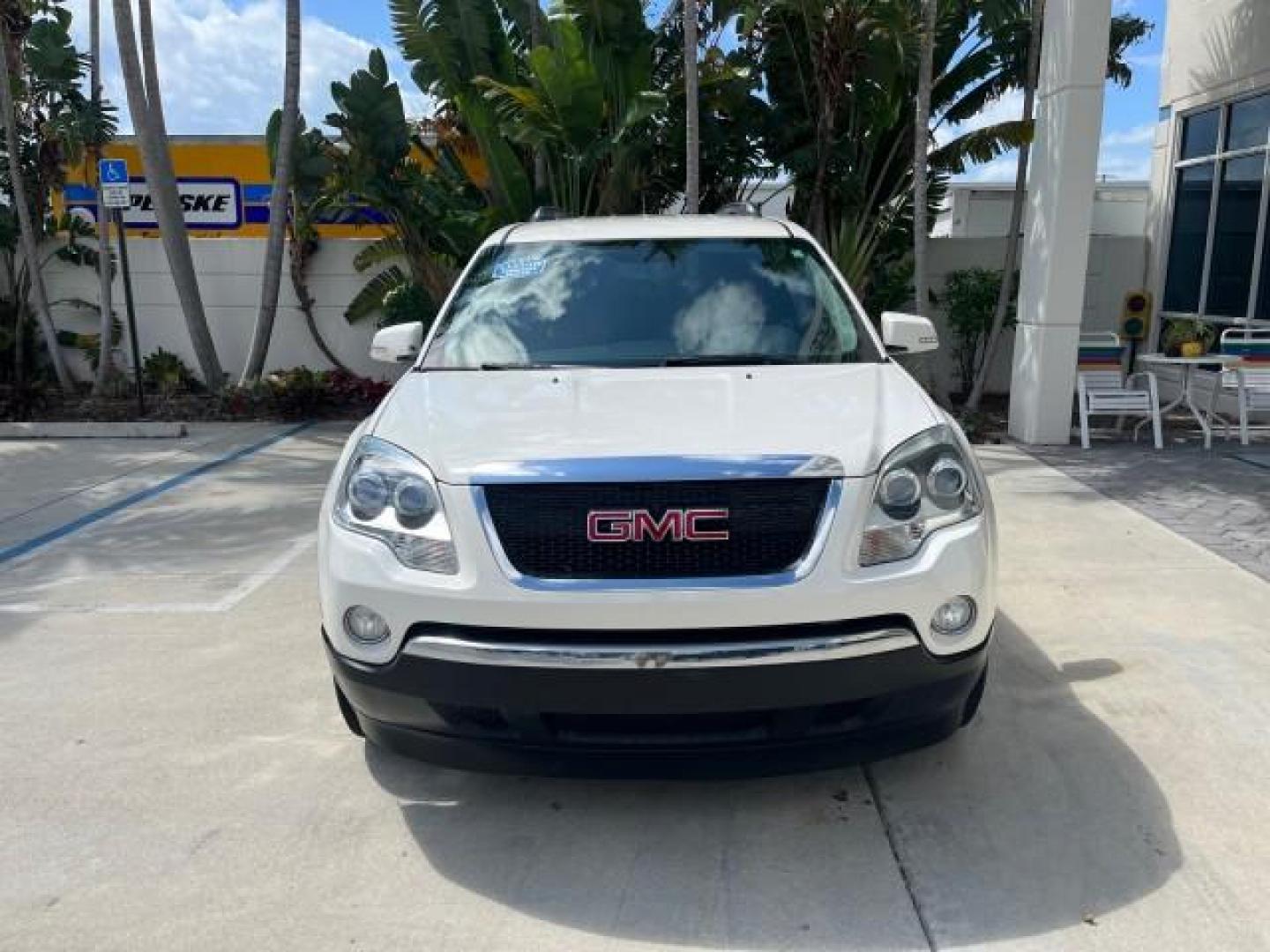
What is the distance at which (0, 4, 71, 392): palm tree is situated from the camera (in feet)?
34.6

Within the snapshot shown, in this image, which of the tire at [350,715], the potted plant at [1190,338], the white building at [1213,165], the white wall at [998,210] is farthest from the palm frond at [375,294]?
the white wall at [998,210]

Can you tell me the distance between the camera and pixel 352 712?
321cm

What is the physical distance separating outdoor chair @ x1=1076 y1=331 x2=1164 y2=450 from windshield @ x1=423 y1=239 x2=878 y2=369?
5425 millimetres

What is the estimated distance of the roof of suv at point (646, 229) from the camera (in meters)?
4.41

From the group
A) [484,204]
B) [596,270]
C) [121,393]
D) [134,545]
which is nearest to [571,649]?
[596,270]

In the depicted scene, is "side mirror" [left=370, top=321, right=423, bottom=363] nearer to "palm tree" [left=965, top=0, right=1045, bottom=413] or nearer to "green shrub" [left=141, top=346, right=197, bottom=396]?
"palm tree" [left=965, top=0, right=1045, bottom=413]

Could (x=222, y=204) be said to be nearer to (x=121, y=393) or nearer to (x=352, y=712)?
(x=121, y=393)

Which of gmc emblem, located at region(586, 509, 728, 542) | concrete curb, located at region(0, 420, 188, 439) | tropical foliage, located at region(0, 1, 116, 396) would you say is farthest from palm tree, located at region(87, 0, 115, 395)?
gmc emblem, located at region(586, 509, 728, 542)

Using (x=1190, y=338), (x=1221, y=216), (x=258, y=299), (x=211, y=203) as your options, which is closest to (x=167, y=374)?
(x=258, y=299)

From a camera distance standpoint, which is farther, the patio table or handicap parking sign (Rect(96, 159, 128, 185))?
handicap parking sign (Rect(96, 159, 128, 185))

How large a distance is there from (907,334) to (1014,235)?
697cm

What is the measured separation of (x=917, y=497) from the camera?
283cm

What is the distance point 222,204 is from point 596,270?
11445 mm

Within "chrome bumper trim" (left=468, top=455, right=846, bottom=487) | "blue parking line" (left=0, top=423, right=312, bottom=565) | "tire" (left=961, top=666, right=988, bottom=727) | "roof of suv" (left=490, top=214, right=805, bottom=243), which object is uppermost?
"roof of suv" (left=490, top=214, right=805, bottom=243)
